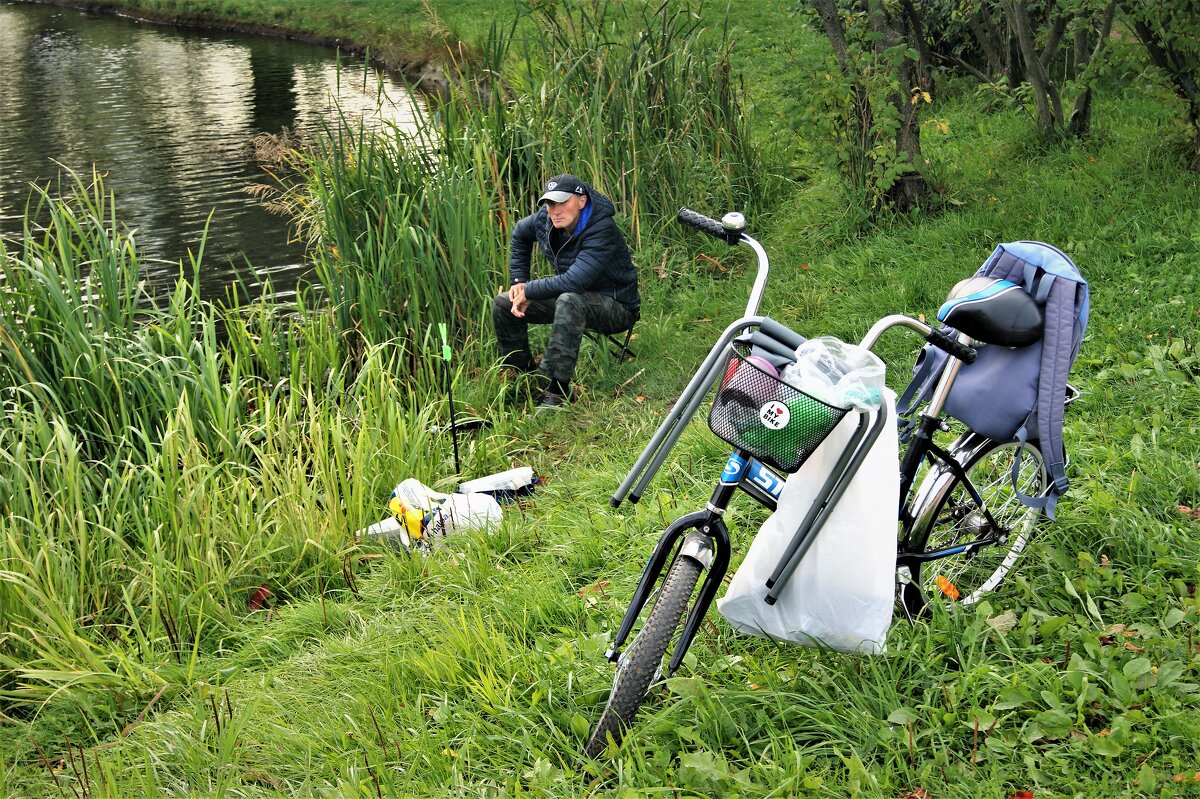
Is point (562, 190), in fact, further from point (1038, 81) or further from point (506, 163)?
point (1038, 81)

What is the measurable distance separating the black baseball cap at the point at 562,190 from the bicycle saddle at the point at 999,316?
3.10 m

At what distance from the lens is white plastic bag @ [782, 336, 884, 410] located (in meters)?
2.48

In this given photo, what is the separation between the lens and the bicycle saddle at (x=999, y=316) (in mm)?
2791

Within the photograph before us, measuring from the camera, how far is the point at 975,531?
332cm

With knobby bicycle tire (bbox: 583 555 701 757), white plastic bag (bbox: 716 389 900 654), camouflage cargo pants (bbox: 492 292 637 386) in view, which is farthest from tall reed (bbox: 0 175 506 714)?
white plastic bag (bbox: 716 389 900 654)

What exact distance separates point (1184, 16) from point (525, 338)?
14.3 ft

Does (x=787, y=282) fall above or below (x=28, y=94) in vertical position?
above

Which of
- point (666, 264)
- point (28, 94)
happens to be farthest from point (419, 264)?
point (28, 94)

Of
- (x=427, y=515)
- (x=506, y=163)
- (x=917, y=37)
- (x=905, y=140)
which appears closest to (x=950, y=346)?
(x=427, y=515)

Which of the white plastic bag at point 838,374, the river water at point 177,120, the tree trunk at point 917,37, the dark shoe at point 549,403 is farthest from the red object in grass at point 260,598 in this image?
the tree trunk at point 917,37

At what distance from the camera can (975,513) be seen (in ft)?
10.8

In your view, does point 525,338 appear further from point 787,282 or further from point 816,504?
point 816,504

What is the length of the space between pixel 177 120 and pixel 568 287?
14.6 meters

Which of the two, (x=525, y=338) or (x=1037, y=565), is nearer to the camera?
(x=1037, y=565)
